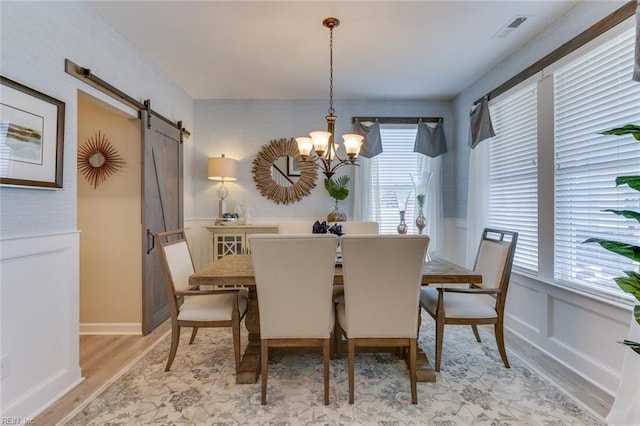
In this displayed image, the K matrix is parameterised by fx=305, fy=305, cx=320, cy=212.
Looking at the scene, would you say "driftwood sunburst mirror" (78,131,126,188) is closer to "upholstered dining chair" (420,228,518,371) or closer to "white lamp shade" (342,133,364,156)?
"white lamp shade" (342,133,364,156)

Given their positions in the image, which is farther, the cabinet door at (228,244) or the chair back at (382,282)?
the cabinet door at (228,244)

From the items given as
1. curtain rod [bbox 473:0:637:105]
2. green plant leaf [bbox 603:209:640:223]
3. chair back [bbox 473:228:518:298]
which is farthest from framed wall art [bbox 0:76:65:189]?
curtain rod [bbox 473:0:637:105]

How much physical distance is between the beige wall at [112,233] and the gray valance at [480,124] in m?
3.54

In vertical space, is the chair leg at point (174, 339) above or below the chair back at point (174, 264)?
below

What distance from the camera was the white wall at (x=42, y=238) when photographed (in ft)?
5.33

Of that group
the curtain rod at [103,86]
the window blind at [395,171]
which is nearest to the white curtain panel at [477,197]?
the window blind at [395,171]

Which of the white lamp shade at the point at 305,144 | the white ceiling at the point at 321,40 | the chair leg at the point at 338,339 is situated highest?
the white ceiling at the point at 321,40

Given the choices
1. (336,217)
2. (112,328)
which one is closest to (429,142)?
(336,217)

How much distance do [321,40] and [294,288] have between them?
2162 millimetres

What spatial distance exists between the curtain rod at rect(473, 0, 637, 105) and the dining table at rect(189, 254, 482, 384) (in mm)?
1811

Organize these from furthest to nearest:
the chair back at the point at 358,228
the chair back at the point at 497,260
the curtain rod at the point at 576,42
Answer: the chair back at the point at 358,228, the chair back at the point at 497,260, the curtain rod at the point at 576,42

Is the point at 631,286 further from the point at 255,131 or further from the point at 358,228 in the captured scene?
the point at 255,131

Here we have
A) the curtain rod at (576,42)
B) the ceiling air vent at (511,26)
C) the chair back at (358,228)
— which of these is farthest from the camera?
the chair back at (358,228)

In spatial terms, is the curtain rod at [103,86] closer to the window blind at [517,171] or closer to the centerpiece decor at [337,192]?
the centerpiece decor at [337,192]
